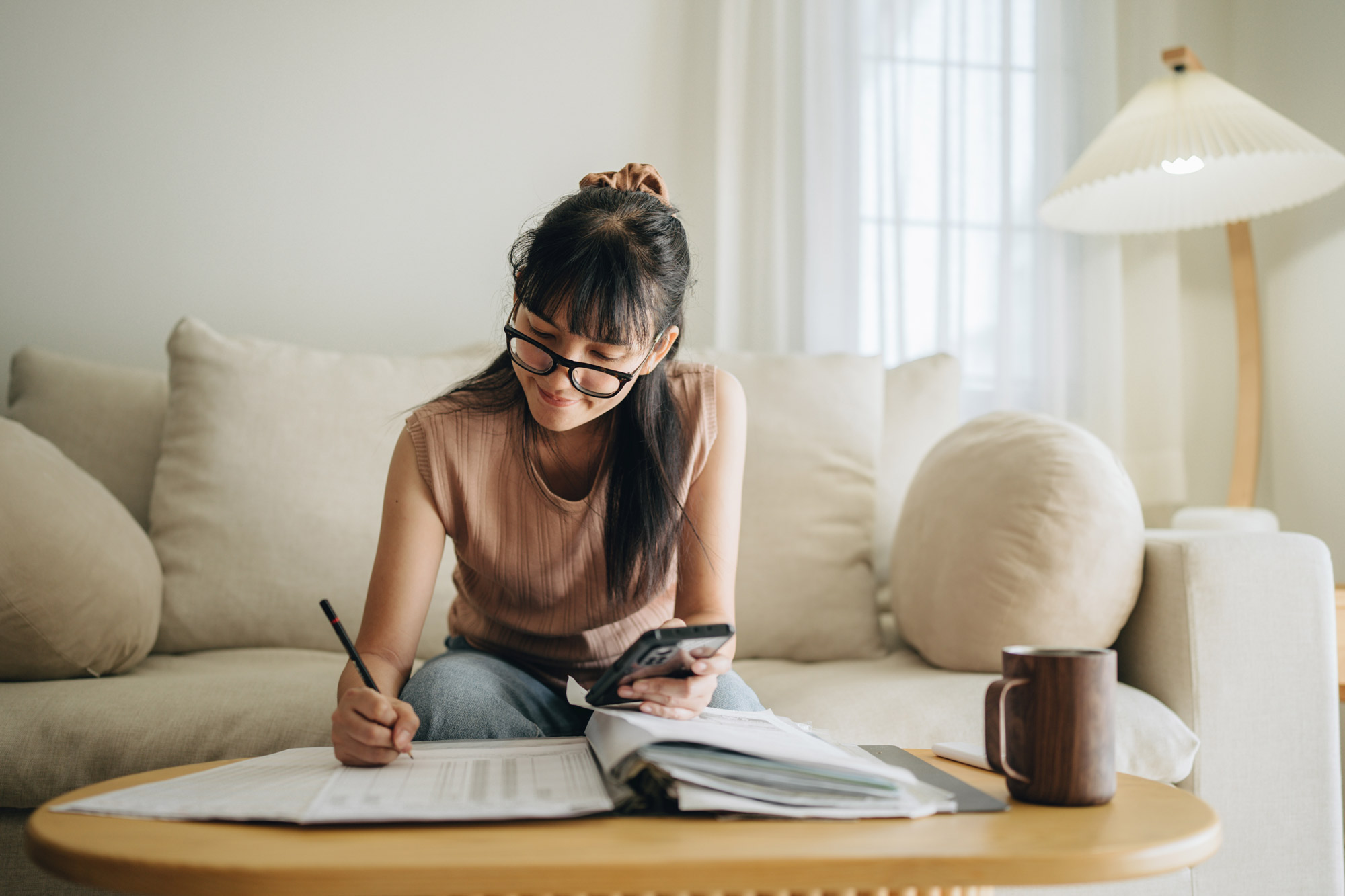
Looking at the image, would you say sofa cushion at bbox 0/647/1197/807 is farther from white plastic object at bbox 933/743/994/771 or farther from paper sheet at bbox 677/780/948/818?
paper sheet at bbox 677/780/948/818

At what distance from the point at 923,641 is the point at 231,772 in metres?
1.00

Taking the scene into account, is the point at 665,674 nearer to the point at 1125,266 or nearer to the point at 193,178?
the point at 193,178

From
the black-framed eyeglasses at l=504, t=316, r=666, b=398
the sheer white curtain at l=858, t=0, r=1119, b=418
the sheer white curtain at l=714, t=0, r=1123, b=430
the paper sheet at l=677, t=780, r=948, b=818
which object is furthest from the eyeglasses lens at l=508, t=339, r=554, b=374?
the sheer white curtain at l=858, t=0, r=1119, b=418

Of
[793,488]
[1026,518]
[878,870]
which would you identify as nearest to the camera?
[878,870]

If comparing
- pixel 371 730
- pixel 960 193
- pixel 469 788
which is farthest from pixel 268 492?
pixel 960 193

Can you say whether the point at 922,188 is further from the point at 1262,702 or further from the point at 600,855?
the point at 600,855

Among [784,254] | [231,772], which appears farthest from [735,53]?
[231,772]

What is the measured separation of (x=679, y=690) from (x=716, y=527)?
0.35 meters

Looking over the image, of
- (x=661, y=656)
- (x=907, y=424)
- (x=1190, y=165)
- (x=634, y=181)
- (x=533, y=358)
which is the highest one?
(x=1190, y=165)

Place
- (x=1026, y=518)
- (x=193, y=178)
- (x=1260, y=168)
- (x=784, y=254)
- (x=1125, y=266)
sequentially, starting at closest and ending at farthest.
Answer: (x=1026, y=518) < (x=1260, y=168) < (x=193, y=178) < (x=784, y=254) < (x=1125, y=266)

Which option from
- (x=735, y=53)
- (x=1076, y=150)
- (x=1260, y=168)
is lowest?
(x=1260, y=168)

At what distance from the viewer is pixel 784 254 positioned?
209cm

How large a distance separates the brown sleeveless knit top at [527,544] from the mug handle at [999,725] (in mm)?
510

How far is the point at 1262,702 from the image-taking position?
3.79ft
